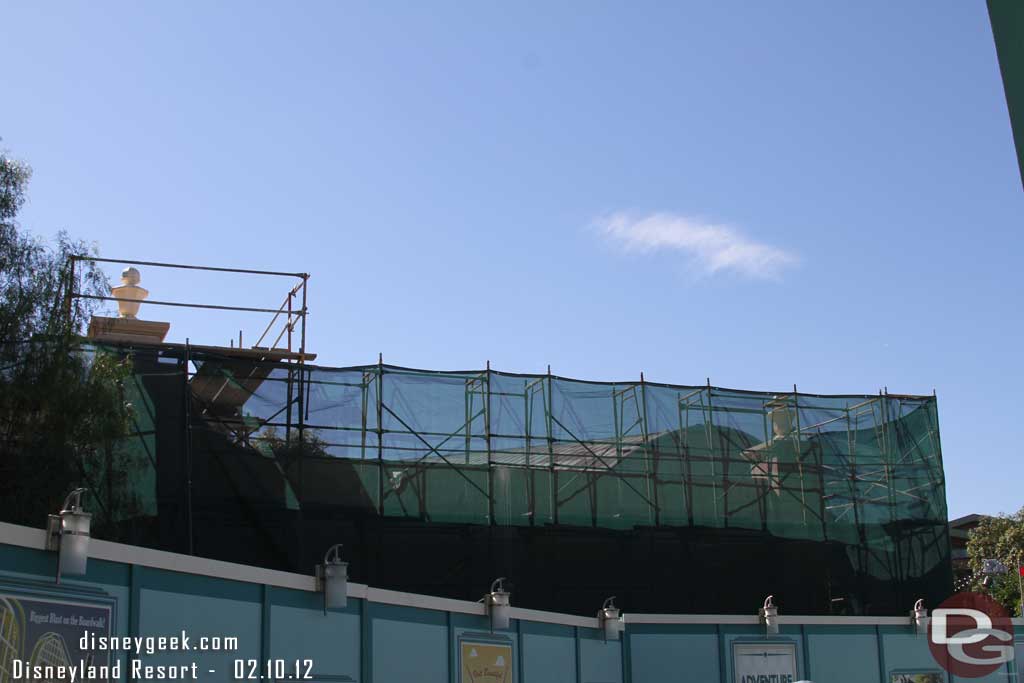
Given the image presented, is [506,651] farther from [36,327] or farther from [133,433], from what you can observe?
[36,327]

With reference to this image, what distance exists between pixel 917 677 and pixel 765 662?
308cm

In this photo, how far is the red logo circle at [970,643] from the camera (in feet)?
66.5

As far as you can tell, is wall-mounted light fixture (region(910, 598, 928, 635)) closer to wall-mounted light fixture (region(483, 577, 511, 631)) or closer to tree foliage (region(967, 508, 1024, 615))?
wall-mounted light fixture (region(483, 577, 511, 631))

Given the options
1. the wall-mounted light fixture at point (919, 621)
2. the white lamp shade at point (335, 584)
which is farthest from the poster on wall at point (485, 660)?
the wall-mounted light fixture at point (919, 621)

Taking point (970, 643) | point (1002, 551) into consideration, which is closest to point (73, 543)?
point (970, 643)

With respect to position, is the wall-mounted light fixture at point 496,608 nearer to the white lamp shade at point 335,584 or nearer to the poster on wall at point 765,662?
the white lamp shade at point 335,584

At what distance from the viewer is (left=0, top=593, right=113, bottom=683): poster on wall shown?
23.3ft

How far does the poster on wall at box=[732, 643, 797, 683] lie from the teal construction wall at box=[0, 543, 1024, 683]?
0.12 metres

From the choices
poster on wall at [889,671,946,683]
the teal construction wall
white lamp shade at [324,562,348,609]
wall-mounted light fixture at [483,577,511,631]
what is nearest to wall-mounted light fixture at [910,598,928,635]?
the teal construction wall

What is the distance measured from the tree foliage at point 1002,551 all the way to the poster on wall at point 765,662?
2107cm

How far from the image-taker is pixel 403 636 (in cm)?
1198

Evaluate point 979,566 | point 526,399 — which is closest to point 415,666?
point 526,399

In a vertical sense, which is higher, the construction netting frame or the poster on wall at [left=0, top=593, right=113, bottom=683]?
the construction netting frame

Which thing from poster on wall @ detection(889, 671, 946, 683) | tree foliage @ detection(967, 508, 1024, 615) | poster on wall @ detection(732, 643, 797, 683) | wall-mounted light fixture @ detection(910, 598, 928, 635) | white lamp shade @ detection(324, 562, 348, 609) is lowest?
poster on wall @ detection(889, 671, 946, 683)
